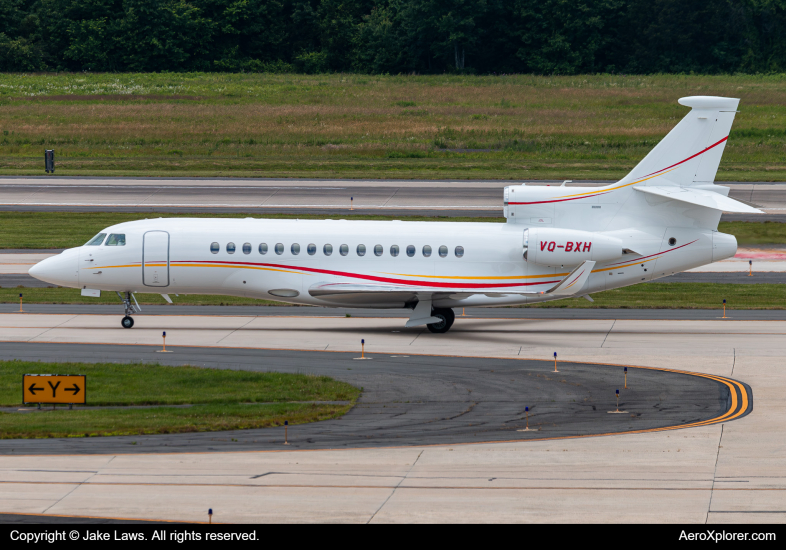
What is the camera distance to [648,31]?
14050cm

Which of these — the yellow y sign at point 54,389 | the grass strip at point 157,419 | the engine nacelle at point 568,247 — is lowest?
the grass strip at point 157,419

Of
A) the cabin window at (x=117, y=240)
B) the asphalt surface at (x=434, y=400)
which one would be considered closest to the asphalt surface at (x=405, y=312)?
the cabin window at (x=117, y=240)

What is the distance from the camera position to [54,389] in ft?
79.0

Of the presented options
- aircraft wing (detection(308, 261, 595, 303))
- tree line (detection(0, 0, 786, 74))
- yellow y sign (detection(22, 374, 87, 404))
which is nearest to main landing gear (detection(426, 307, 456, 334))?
aircraft wing (detection(308, 261, 595, 303))

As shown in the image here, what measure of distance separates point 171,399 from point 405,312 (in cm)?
1454

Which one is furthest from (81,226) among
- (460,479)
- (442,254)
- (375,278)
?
(460,479)

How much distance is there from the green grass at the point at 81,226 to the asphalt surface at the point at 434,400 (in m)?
21.1

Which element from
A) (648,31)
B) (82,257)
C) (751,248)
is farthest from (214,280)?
(648,31)

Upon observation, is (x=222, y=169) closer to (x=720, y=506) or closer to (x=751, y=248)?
(x=751, y=248)

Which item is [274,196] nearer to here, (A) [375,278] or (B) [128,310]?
Answer: (B) [128,310]

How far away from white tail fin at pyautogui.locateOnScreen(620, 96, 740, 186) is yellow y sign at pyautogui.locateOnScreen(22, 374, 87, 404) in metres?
19.3

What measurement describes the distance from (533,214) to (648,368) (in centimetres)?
769

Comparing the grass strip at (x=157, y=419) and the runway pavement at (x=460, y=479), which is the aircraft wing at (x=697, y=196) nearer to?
the runway pavement at (x=460, y=479)

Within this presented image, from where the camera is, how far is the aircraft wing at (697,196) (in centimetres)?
3137
